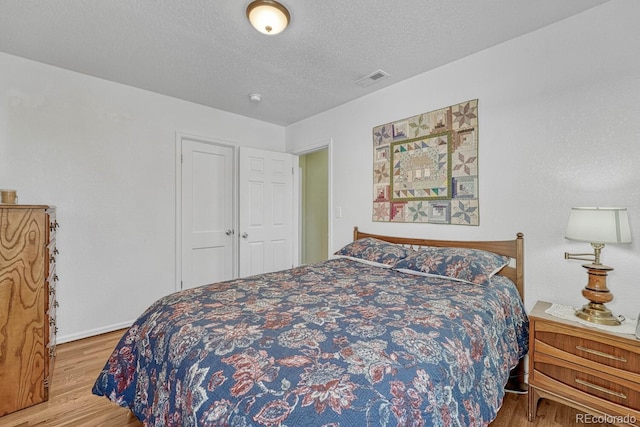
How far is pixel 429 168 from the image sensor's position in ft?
8.48

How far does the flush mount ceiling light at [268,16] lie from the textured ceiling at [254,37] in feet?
0.24

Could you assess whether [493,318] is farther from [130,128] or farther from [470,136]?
[130,128]

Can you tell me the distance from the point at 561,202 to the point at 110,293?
3.92 meters

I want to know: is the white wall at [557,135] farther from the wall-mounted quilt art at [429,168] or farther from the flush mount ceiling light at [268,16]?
the flush mount ceiling light at [268,16]

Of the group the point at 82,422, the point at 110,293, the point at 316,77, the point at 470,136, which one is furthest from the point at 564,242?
the point at 110,293

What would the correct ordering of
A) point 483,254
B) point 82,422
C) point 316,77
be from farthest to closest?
point 316,77
point 483,254
point 82,422

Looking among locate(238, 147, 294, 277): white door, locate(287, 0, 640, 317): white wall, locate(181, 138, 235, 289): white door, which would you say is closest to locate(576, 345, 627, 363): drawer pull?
locate(287, 0, 640, 317): white wall

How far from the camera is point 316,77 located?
2725 millimetres

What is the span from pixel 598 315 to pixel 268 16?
2.59m

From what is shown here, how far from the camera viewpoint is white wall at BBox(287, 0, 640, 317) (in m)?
1.69

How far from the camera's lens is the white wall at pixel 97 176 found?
7.97ft

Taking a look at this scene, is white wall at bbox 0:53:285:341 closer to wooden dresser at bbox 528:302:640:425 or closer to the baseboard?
the baseboard

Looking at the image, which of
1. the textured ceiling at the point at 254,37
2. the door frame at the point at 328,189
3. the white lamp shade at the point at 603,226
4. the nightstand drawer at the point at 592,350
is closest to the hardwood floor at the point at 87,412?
the nightstand drawer at the point at 592,350

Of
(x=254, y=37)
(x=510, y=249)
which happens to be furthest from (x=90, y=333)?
(x=510, y=249)
